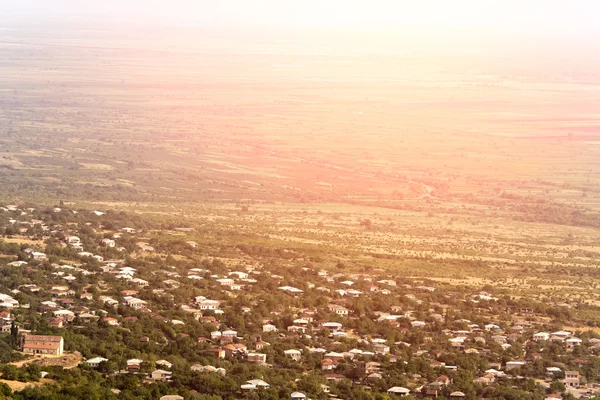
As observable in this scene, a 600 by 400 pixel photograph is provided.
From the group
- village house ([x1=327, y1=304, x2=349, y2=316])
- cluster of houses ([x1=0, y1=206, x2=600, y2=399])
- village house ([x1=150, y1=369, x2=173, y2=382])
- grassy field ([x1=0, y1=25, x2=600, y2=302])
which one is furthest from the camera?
grassy field ([x1=0, y1=25, x2=600, y2=302])

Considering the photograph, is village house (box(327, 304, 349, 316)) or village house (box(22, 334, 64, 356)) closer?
village house (box(22, 334, 64, 356))

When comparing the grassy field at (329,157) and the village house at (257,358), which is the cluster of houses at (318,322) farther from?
the grassy field at (329,157)

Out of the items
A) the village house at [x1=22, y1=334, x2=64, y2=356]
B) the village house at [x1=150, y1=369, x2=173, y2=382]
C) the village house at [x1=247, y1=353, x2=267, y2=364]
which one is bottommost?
the village house at [x1=247, y1=353, x2=267, y2=364]

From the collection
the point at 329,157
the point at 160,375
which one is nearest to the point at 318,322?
the point at 160,375

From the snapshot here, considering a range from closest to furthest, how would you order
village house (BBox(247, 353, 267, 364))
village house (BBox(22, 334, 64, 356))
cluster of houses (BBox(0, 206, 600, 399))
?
village house (BBox(22, 334, 64, 356)) → cluster of houses (BBox(0, 206, 600, 399)) → village house (BBox(247, 353, 267, 364))

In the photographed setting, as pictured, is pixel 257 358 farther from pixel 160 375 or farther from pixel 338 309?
pixel 338 309

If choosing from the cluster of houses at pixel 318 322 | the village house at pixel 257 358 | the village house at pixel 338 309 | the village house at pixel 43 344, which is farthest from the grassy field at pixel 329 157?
the village house at pixel 43 344

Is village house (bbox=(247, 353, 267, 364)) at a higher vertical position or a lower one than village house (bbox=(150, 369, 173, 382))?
lower

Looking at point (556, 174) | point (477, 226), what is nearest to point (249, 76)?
point (556, 174)

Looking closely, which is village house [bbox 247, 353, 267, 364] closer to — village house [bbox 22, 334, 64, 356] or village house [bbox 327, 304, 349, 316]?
village house [bbox 22, 334, 64, 356]

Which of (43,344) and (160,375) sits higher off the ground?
(43,344)

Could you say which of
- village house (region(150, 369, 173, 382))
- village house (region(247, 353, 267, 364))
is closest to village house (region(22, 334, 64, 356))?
village house (region(150, 369, 173, 382))
